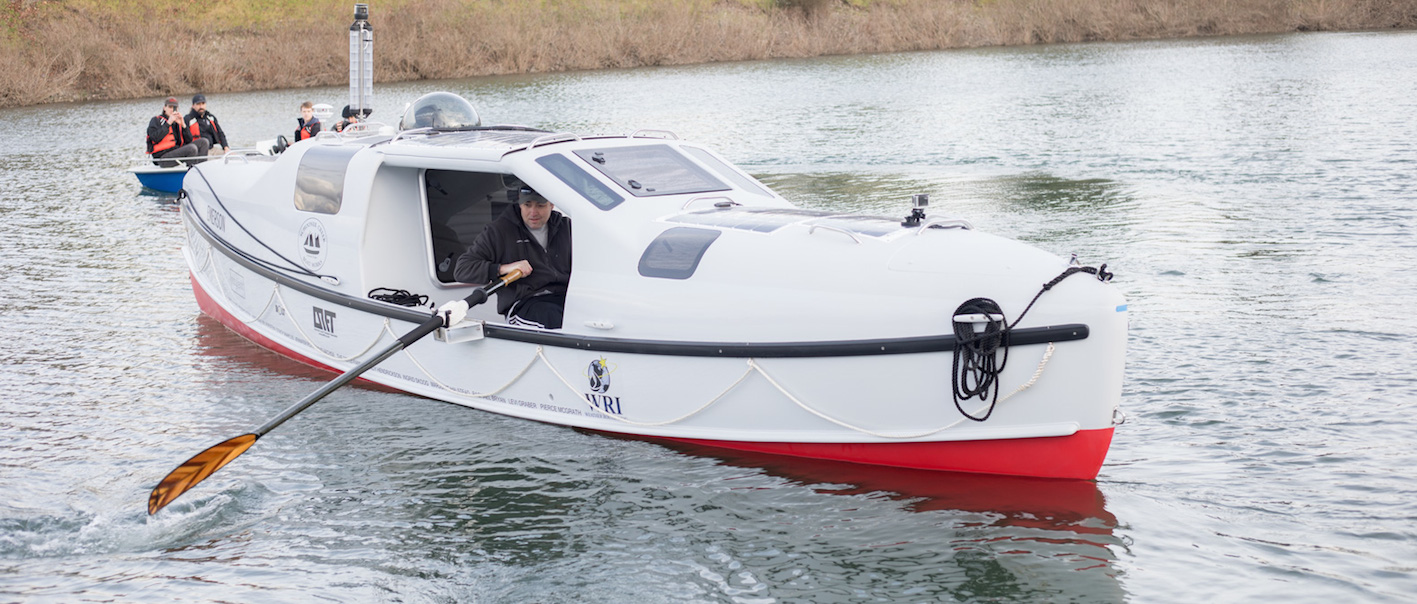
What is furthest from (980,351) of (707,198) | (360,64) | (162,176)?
(162,176)

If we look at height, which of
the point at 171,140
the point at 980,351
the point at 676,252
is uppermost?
the point at 171,140

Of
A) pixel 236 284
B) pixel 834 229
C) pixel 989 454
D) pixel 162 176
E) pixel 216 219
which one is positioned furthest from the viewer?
pixel 162 176

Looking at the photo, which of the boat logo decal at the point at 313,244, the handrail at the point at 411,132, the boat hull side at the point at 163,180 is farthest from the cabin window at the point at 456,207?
the boat hull side at the point at 163,180

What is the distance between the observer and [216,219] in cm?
1076

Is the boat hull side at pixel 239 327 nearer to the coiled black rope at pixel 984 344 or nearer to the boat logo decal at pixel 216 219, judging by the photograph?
the boat logo decal at pixel 216 219

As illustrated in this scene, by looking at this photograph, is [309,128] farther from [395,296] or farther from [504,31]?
[504,31]

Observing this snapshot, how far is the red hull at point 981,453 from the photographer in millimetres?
6234

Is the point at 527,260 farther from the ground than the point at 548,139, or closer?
closer

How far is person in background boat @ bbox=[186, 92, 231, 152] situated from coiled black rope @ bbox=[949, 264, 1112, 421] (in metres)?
17.3

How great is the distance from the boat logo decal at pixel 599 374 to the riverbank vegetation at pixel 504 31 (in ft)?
113

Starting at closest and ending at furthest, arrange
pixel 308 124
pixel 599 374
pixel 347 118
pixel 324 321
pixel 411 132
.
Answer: pixel 599 374 < pixel 324 321 < pixel 411 132 < pixel 347 118 < pixel 308 124

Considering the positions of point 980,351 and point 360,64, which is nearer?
point 980,351

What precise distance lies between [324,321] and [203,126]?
13300mm

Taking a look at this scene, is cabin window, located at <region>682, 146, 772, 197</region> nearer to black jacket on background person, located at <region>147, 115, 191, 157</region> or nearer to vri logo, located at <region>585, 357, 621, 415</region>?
vri logo, located at <region>585, 357, 621, 415</region>
